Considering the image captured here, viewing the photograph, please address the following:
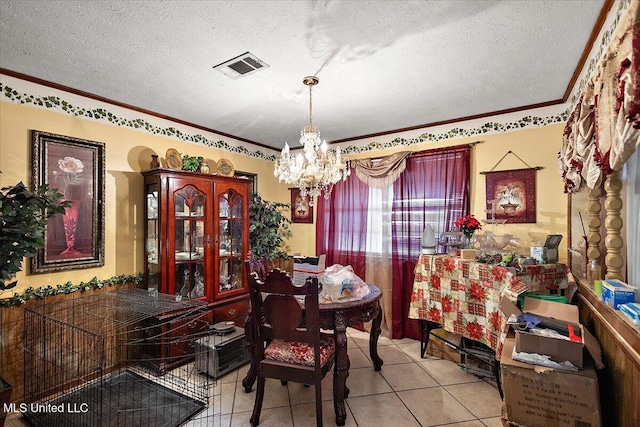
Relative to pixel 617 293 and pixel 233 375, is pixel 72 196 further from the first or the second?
pixel 617 293

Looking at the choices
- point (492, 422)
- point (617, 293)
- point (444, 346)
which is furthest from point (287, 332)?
point (444, 346)

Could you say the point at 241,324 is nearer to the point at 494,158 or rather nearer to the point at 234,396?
the point at 234,396

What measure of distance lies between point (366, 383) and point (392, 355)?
0.63 m

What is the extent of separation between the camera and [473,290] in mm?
2641

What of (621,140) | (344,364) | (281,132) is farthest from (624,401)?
(281,132)

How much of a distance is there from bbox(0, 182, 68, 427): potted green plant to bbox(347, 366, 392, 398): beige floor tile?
2.25 meters

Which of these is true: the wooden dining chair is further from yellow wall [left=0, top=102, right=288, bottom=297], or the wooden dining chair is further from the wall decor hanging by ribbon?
the wall decor hanging by ribbon

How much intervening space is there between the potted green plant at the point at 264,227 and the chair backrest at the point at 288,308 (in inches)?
74.0

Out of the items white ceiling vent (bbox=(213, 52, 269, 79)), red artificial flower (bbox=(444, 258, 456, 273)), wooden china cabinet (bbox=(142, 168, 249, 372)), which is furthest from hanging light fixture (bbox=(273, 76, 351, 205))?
red artificial flower (bbox=(444, 258, 456, 273))

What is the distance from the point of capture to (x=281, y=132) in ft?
12.4

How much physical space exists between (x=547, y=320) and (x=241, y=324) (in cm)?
289

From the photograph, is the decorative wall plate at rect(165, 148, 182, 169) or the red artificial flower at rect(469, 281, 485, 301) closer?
the red artificial flower at rect(469, 281, 485, 301)

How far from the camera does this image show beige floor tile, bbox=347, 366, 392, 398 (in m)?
2.51

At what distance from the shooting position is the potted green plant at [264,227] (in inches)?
157
